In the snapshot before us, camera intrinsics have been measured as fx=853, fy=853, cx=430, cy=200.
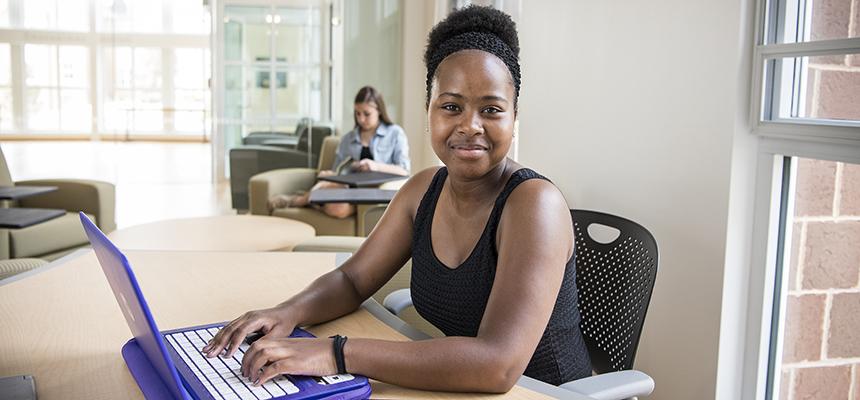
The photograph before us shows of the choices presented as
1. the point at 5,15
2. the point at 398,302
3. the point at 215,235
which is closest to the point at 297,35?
the point at 5,15

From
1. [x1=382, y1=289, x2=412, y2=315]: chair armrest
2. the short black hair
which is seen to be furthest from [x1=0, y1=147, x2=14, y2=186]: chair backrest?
the short black hair

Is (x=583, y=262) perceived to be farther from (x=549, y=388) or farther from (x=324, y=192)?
(x=324, y=192)

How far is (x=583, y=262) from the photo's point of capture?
199 cm

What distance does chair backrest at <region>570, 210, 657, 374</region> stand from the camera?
5.94 feet

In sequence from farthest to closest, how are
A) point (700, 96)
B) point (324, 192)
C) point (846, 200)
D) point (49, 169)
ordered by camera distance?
1. point (49, 169)
2. point (324, 192)
3. point (700, 96)
4. point (846, 200)

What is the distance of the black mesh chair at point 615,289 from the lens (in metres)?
1.81

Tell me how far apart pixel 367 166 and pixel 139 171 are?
6.80 feet

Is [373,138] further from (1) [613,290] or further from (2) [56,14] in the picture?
(1) [613,290]

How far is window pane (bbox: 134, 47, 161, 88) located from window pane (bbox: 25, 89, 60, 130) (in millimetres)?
578

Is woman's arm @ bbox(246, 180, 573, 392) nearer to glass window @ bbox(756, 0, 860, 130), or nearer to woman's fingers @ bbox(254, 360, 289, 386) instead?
woman's fingers @ bbox(254, 360, 289, 386)

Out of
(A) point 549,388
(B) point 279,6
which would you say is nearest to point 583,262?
(A) point 549,388

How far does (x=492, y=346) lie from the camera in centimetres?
129

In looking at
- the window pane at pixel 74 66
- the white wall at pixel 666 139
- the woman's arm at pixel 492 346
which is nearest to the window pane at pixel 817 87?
the white wall at pixel 666 139

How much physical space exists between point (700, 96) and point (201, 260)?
60.6 inches
